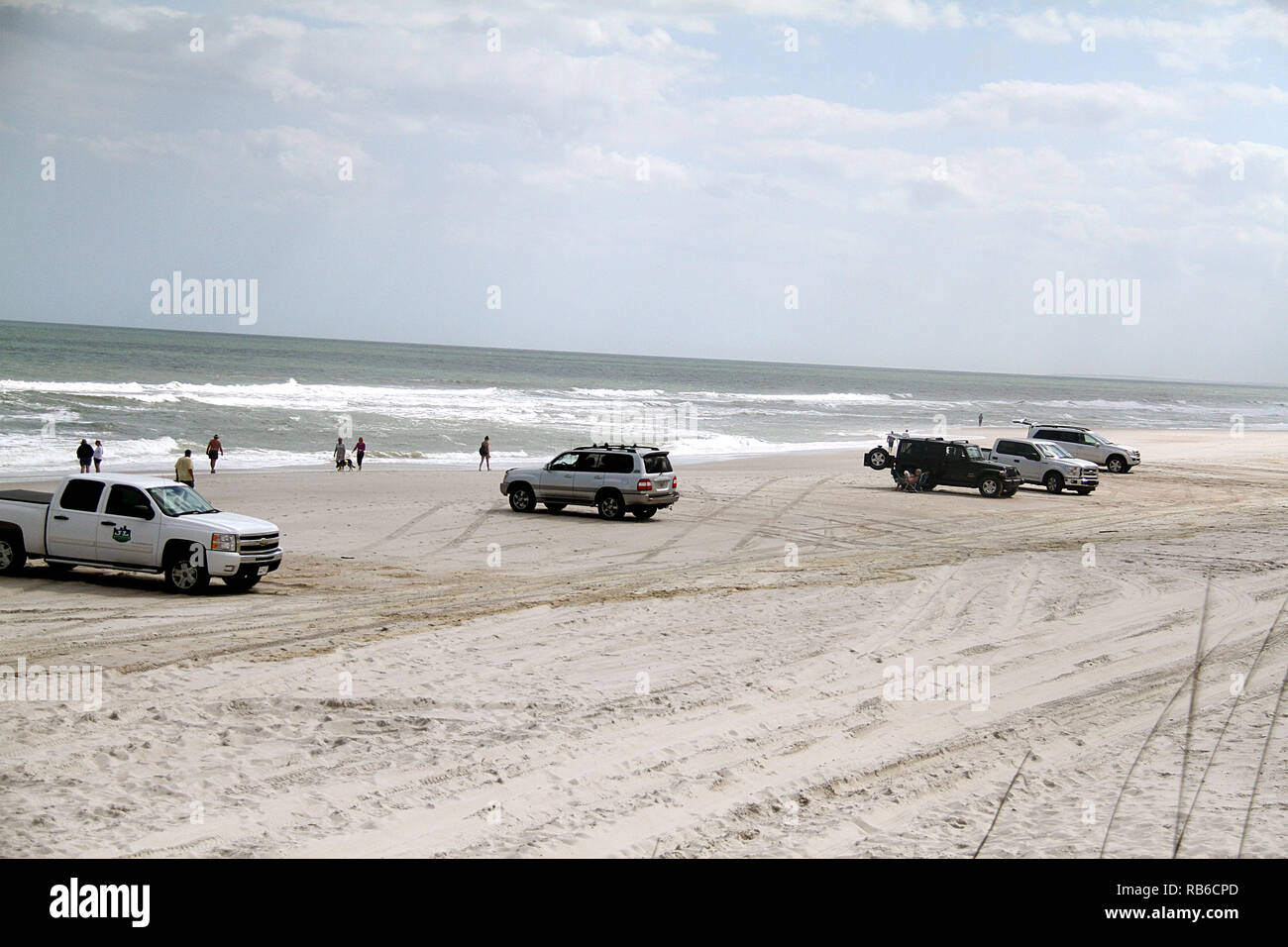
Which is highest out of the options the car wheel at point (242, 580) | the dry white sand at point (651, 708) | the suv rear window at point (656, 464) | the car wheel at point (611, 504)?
the suv rear window at point (656, 464)

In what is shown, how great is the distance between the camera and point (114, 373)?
85250 mm

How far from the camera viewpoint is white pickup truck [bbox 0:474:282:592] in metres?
15.6

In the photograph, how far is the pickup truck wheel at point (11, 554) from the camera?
16219mm

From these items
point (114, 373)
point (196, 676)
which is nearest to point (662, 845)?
point (196, 676)

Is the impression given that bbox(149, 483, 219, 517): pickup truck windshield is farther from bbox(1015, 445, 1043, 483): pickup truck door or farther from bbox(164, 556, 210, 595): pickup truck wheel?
bbox(1015, 445, 1043, 483): pickup truck door

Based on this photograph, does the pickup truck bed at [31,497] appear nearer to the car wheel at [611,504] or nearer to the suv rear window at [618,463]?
the car wheel at [611,504]

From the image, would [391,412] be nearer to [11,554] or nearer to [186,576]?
[11,554]

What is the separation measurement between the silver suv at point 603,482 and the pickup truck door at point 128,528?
11433 millimetres

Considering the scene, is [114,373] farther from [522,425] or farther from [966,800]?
[966,800]

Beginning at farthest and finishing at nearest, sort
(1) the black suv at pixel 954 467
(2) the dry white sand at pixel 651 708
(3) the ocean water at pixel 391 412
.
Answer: (3) the ocean water at pixel 391 412
(1) the black suv at pixel 954 467
(2) the dry white sand at pixel 651 708

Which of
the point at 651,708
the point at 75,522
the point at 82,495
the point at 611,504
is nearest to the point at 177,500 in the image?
the point at 82,495

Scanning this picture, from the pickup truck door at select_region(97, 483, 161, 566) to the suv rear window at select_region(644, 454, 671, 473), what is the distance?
490 inches

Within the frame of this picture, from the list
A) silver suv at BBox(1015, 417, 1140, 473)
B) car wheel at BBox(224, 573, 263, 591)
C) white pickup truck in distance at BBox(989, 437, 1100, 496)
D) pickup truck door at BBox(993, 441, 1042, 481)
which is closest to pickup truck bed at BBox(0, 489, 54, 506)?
car wheel at BBox(224, 573, 263, 591)

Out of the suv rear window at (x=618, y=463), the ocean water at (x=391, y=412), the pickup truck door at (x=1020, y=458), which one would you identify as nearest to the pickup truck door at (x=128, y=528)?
the suv rear window at (x=618, y=463)
